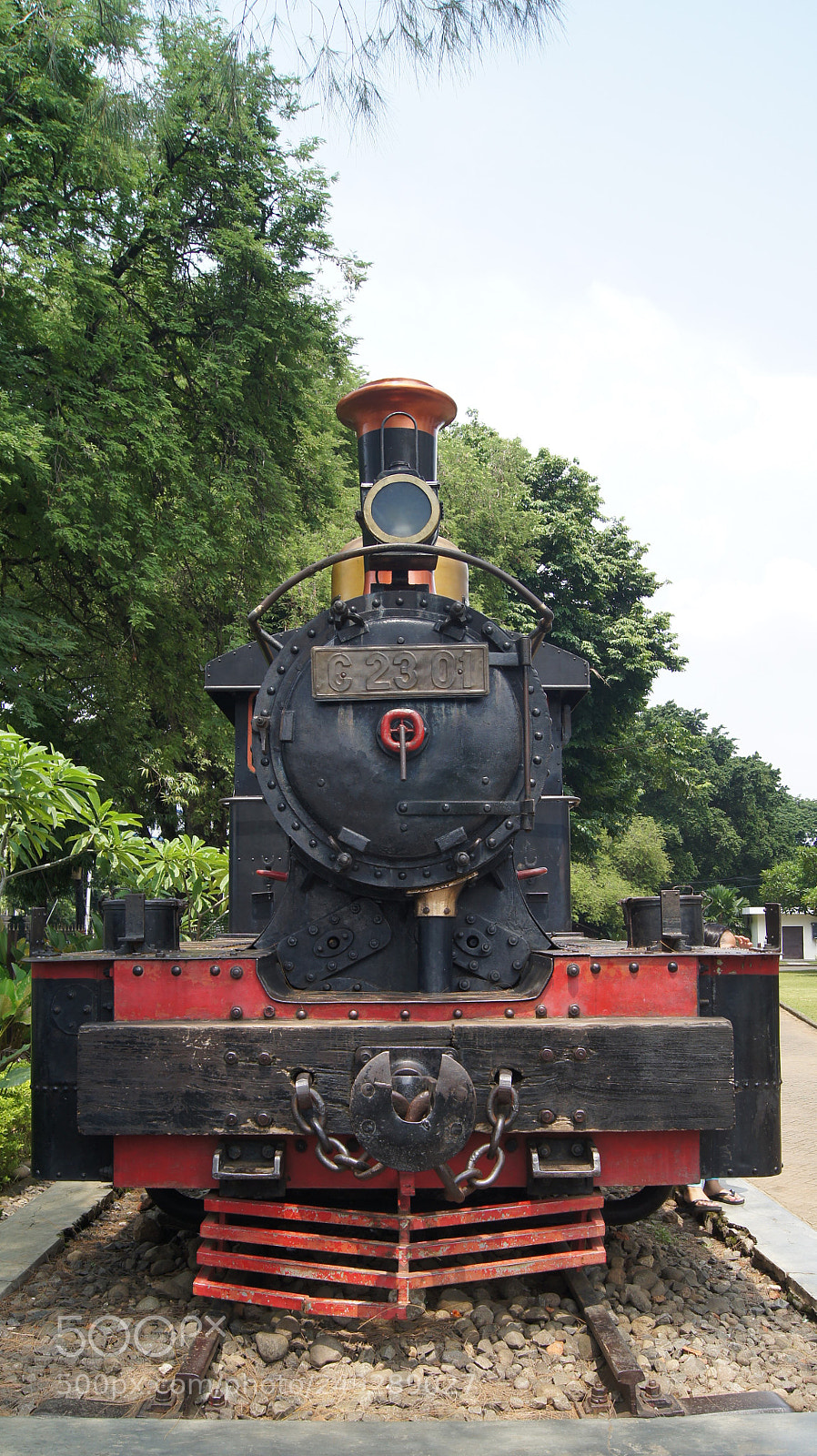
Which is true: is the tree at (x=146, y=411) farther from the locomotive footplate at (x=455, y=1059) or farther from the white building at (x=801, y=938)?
the white building at (x=801, y=938)

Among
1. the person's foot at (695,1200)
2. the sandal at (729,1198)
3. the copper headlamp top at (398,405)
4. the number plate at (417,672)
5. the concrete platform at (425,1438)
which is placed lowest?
the sandal at (729,1198)

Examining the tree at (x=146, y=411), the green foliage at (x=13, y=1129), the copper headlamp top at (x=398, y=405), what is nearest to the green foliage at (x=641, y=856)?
the tree at (x=146, y=411)

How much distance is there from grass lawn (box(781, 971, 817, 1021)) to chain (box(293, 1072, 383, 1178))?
44.9ft

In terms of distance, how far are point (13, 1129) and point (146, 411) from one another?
7.79 metres

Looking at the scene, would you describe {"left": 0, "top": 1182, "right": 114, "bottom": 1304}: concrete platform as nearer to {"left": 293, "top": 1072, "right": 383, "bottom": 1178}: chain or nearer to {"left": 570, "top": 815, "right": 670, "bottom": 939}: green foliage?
{"left": 293, "top": 1072, "right": 383, "bottom": 1178}: chain

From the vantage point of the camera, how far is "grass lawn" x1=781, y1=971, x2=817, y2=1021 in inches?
679

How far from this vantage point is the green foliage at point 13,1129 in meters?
5.74

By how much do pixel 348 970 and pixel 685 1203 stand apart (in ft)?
7.96

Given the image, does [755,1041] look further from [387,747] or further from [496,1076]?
[387,747]

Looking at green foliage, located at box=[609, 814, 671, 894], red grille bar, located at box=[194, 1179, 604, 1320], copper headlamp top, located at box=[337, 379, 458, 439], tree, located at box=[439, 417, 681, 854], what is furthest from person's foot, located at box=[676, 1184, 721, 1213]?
green foliage, located at box=[609, 814, 671, 894]

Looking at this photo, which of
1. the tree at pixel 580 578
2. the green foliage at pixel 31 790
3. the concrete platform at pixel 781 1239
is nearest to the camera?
the concrete platform at pixel 781 1239

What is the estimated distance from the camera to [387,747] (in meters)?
3.63

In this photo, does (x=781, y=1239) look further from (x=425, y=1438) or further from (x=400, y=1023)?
(x=425, y=1438)

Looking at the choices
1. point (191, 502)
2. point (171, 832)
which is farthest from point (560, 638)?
point (191, 502)
